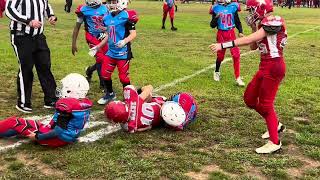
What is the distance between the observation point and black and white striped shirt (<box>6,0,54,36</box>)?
7391 mm

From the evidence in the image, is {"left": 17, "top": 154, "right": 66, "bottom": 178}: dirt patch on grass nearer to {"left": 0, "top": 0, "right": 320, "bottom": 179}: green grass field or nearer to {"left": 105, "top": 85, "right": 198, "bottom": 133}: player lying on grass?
{"left": 0, "top": 0, "right": 320, "bottom": 179}: green grass field

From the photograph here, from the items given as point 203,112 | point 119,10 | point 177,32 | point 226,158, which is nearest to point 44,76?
point 119,10

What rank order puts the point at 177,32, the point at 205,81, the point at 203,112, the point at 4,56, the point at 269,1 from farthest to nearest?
1. the point at 177,32
2. the point at 4,56
3. the point at 205,81
4. the point at 203,112
5. the point at 269,1

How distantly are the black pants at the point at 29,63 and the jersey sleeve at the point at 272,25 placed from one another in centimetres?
384

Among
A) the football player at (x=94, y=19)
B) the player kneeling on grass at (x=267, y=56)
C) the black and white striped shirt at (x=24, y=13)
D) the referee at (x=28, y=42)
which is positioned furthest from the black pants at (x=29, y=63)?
the player kneeling on grass at (x=267, y=56)

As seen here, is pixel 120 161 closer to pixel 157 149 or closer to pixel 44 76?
pixel 157 149

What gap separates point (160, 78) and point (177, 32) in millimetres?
10841

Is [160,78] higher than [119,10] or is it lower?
lower

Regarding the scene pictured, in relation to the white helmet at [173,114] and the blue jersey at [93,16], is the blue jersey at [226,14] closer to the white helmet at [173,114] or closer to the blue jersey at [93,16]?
the blue jersey at [93,16]

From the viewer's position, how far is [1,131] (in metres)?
6.11

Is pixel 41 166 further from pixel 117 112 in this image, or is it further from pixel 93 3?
pixel 93 3

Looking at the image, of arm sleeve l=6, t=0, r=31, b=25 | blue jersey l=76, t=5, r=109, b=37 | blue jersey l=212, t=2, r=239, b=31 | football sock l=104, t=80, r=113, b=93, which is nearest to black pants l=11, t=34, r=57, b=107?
arm sleeve l=6, t=0, r=31, b=25

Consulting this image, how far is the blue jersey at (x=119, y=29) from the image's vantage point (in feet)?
25.6

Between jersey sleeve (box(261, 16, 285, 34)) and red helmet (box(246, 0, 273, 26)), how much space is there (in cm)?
22
